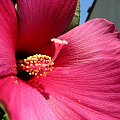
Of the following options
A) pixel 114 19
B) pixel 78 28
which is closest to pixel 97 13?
pixel 114 19

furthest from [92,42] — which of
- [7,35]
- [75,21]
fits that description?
[7,35]

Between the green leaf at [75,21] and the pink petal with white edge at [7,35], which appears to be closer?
the pink petal with white edge at [7,35]

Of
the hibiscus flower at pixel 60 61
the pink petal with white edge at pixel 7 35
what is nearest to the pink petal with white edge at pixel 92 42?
the hibiscus flower at pixel 60 61

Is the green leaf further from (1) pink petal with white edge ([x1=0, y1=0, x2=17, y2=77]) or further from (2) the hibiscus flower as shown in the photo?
(1) pink petal with white edge ([x1=0, y1=0, x2=17, y2=77])

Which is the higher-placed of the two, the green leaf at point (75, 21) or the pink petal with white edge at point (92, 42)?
the green leaf at point (75, 21)

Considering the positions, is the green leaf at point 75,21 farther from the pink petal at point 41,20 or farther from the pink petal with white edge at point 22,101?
the pink petal with white edge at point 22,101

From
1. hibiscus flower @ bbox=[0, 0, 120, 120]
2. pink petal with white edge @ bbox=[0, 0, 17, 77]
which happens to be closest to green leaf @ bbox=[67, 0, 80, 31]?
hibiscus flower @ bbox=[0, 0, 120, 120]

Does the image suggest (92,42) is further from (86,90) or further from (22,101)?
(22,101)

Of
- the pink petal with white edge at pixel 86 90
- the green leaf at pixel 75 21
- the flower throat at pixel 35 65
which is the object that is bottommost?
the pink petal with white edge at pixel 86 90
